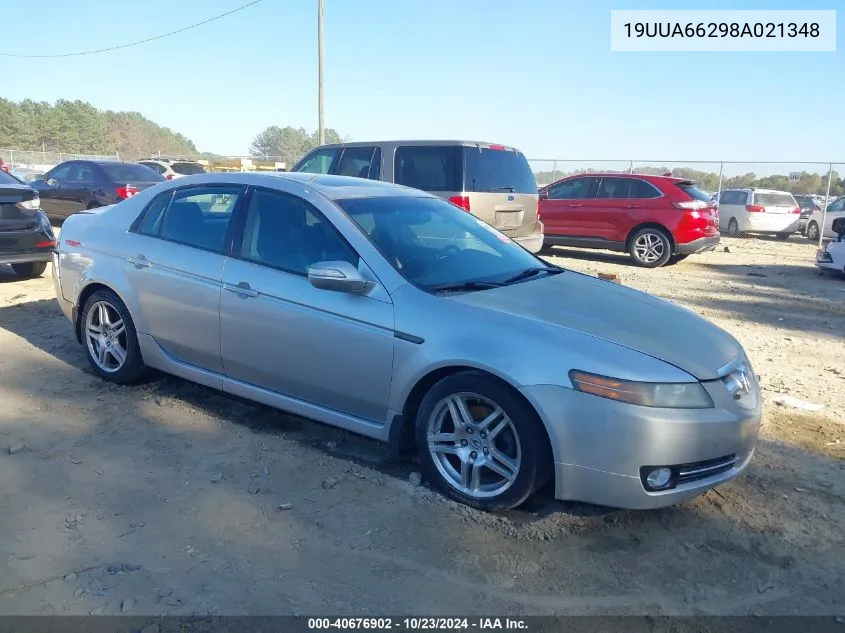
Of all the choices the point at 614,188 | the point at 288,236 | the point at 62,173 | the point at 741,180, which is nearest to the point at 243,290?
the point at 288,236

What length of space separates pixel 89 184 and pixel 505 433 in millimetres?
12917

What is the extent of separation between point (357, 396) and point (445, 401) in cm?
55

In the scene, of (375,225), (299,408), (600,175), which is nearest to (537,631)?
(299,408)

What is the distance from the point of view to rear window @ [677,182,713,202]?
13.2 metres

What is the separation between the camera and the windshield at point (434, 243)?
389 centimetres

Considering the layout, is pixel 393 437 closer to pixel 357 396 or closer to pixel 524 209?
pixel 357 396

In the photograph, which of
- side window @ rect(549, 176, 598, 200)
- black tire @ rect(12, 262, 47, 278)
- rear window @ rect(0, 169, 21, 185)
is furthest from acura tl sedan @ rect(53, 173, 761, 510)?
side window @ rect(549, 176, 598, 200)

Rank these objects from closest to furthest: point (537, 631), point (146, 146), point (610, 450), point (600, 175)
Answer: point (537, 631)
point (610, 450)
point (600, 175)
point (146, 146)

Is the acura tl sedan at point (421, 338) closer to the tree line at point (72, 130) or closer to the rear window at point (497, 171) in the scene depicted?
the rear window at point (497, 171)

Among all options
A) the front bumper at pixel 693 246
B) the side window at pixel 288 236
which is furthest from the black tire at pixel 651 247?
the side window at pixel 288 236

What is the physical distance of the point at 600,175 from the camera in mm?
13930

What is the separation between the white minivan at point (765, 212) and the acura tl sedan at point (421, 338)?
1814 centimetres

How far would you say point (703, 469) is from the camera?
10.6ft

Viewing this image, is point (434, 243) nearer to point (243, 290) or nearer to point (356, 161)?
point (243, 290)
